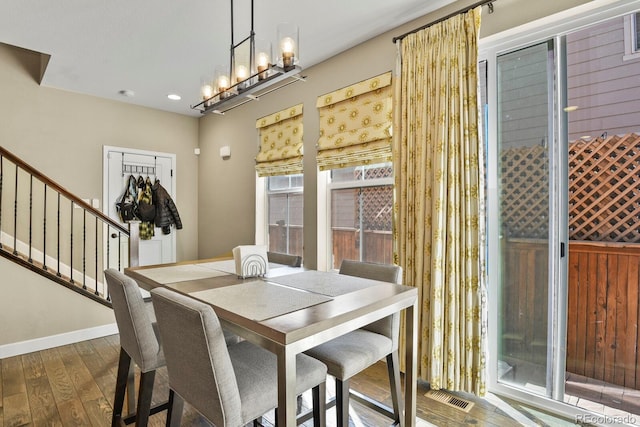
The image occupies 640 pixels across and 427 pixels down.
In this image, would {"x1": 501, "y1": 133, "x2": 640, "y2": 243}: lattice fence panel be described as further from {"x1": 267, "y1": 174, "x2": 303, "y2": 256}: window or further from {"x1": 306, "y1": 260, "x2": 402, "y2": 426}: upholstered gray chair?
{"x1": 267, "y1": 174, "x2": 303, "y2": 256}: window

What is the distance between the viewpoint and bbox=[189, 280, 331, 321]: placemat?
1257 millimetres

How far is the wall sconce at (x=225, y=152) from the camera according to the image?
169 inches

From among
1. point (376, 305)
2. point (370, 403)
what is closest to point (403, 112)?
point (376, 305)

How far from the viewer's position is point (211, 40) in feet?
8.88

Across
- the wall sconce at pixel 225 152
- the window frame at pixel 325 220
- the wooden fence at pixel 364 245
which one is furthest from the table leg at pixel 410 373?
the wall sconce at pixel 225 152

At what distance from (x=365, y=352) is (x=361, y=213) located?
1.51m

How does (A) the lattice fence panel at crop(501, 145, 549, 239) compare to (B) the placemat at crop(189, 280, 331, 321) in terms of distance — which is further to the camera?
(A) the lattice fence panel at crop(501, 145, 549, 239)

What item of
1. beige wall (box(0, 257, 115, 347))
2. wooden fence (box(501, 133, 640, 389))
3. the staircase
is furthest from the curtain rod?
beige wall (box(0, 257, 115, 347))

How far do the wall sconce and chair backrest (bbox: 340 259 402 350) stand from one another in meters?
2.73

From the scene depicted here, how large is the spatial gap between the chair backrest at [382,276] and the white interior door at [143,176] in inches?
129

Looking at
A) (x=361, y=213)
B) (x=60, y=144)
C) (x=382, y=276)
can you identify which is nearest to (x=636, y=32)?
(x=382, y=276)

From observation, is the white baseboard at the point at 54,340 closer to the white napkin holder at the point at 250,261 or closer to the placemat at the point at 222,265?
the placemat at the point at 222,265

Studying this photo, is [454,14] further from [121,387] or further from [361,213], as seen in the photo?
[121,387]

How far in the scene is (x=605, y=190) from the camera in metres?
1.94
